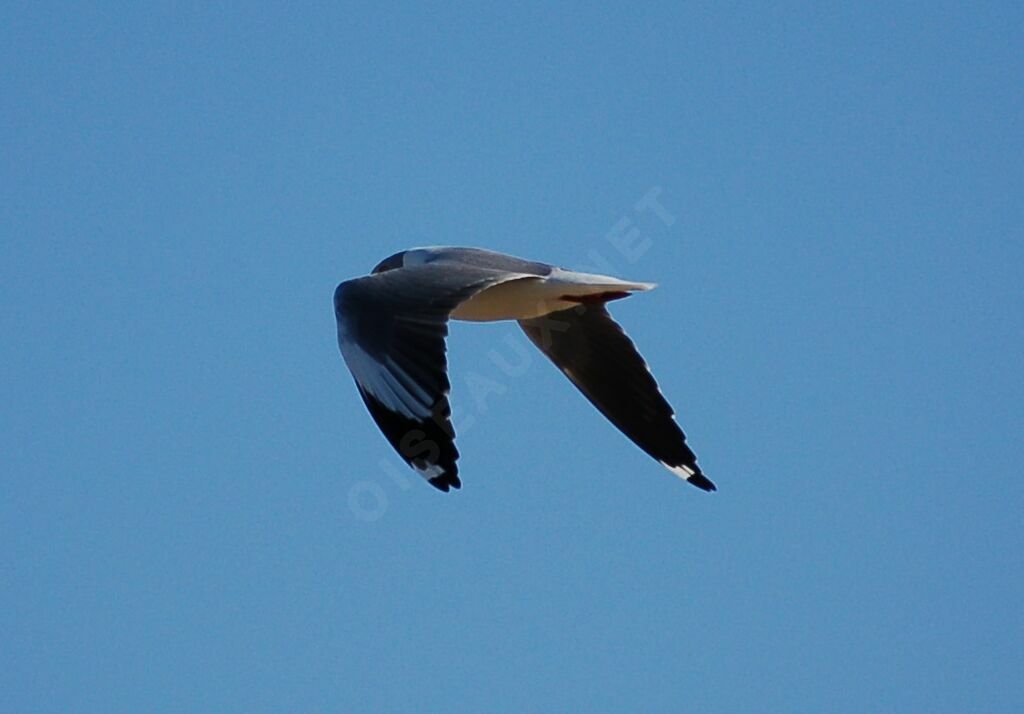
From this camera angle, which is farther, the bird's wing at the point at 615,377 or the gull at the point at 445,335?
the bird's wing at the point at 615,377

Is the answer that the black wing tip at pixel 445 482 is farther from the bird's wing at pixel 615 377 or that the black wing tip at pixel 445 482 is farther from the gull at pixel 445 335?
the bird's wing at pixel 615 377

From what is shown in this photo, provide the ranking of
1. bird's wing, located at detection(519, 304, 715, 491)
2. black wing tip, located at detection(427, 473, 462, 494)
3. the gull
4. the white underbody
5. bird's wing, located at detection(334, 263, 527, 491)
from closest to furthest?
black wing tip, located at detection(427, 473, 462, 494) < bird's wing, located at detection(334, 263, 527, 491) < the gull < the white underbody < bird's wing, located at detection(519, 304, 715, 491)

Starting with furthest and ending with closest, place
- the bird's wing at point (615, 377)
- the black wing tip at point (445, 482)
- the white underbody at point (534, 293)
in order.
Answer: the bird's wing at point (615, 377) < the white underbody at point (534, 293) < the black wing tip at point (445, 482)

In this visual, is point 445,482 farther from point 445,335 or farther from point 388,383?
point 445,335

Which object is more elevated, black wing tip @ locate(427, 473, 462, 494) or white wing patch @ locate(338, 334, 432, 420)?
white wing patch @ locate(338, 334, 432, 420)

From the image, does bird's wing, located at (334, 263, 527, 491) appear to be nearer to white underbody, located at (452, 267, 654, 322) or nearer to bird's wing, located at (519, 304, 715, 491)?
white underbody, located at (452, 267, 654, 322)

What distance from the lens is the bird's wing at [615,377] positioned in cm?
958

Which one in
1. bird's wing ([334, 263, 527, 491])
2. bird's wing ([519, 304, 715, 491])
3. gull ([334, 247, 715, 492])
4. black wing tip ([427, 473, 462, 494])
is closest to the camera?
black wing tip ([427, 473, 462, 494])

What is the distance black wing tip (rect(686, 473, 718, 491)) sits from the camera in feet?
30.6

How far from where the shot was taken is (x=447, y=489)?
6523 mm

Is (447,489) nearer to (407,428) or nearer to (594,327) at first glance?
(407,428)

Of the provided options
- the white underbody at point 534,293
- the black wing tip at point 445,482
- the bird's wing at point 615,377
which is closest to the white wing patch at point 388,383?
the black wing tip at point 445,482

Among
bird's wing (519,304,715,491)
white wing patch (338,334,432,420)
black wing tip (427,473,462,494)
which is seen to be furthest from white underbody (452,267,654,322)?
black wing tip (427,473,462,494)

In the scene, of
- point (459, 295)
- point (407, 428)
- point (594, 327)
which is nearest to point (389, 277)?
point (459, 295)
